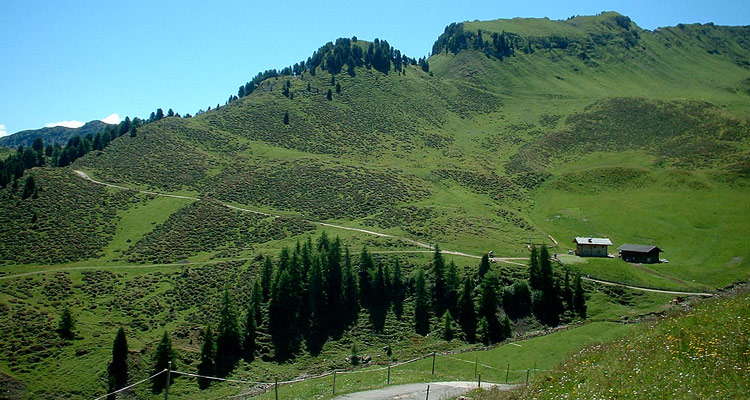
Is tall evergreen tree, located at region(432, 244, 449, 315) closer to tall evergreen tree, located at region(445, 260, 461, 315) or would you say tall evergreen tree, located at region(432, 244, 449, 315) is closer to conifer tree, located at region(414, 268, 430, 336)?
tall evergreen tree, located at region(445, 260, 461, 315)

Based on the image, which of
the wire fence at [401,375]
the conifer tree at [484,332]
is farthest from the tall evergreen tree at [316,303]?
the conifer tree at [484,332]

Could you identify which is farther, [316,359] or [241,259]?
[241,259]

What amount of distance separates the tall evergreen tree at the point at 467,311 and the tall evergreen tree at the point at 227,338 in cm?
2810

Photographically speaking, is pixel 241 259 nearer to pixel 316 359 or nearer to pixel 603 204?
pixel 316 359

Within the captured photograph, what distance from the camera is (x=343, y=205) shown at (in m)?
105

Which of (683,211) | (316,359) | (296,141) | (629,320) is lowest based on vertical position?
(316,359)

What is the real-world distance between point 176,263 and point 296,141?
75.9 meters

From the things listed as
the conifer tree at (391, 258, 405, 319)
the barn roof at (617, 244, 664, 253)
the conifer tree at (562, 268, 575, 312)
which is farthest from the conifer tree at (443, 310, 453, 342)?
the barn roof at (617, 244, 664, 253)

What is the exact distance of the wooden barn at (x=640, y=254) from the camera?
7900 cm

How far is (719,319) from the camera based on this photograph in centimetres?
1844

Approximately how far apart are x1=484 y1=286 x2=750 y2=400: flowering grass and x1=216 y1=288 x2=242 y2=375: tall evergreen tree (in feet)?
140

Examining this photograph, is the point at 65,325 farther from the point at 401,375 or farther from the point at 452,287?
the point at 452,287

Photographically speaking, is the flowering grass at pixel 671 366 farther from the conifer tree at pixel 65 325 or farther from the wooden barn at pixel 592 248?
the wooden barn at pixel 592 248

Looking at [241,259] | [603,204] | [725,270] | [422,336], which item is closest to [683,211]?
[603,204]
